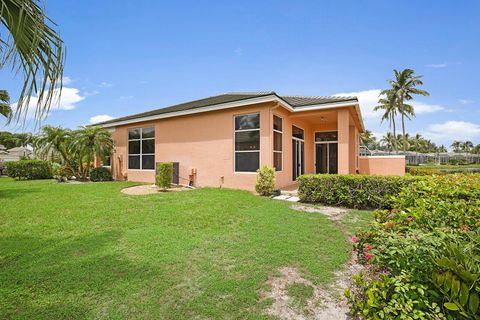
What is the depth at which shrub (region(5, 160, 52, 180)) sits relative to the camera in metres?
17.7

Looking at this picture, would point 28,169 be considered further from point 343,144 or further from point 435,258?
point 435,258

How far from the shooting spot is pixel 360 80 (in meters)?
12.4

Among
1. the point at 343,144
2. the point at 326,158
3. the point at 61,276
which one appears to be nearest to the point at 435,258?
the point at 61,276

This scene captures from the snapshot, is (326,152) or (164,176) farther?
(326,152)

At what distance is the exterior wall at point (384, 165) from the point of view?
14.6 metres

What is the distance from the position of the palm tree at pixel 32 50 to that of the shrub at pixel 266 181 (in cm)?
777

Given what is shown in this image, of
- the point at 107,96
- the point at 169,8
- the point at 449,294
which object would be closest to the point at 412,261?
the point at 449,294

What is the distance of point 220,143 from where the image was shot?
11445 millimetres

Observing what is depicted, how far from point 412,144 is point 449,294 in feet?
271

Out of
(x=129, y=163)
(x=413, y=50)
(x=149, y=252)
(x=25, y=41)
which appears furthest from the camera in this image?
(x=129, y=163)

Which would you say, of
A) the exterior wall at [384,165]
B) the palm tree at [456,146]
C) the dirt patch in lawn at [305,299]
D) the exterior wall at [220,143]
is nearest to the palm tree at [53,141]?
the exterior wall at [220,143]

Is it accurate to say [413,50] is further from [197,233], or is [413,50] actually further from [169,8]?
[197,233]

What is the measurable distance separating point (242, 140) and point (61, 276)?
843cm

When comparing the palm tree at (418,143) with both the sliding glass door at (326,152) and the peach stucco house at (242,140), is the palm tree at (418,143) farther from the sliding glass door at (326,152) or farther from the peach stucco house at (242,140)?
the sliding glass door at (326,152)
